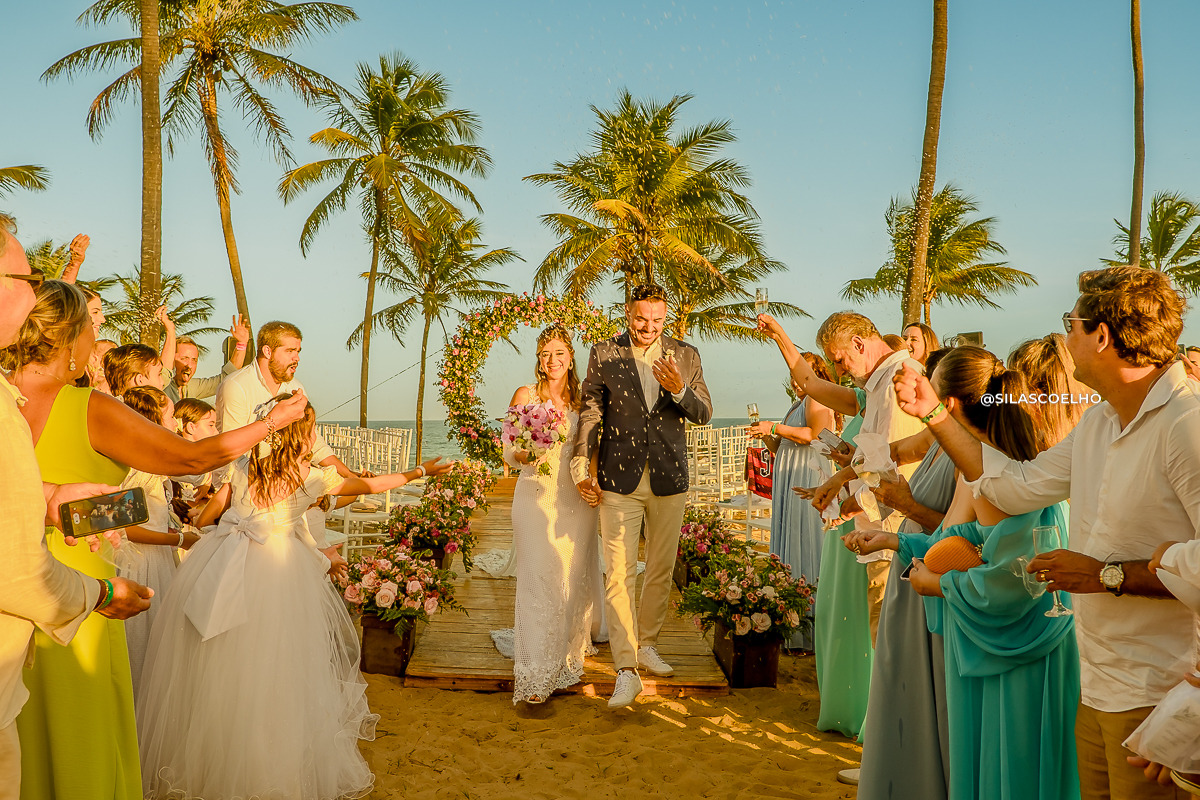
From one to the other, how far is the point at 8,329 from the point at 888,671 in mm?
3114

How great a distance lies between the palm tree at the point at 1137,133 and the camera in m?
12.7

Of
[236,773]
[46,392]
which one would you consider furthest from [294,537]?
[46,392]

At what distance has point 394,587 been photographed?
5.57 meters

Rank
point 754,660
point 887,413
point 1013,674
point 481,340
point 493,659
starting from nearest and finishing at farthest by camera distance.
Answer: point 1013,674, point 887,413, point 754,660, point 493,659, point 481,340

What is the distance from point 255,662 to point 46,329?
74.9 inches

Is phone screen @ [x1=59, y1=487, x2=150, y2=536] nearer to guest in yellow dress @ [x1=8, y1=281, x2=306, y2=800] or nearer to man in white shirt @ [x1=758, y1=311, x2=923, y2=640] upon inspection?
guest in yellow dress @ [x1=8, y1=281, x2=306, y2=800]

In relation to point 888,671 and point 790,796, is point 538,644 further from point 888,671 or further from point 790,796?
point 888,671

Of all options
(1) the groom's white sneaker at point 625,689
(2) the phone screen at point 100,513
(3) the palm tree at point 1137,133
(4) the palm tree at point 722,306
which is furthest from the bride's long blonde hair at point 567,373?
(4) the palm tree at point 722,306

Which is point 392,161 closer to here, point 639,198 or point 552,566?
point 639,198

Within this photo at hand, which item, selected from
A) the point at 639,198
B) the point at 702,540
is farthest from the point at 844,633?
the point at 639,198

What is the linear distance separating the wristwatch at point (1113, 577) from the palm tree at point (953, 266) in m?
25.7

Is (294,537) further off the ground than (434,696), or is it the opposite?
(294,537)

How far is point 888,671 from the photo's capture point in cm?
323

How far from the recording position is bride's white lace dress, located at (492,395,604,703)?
5.26m
